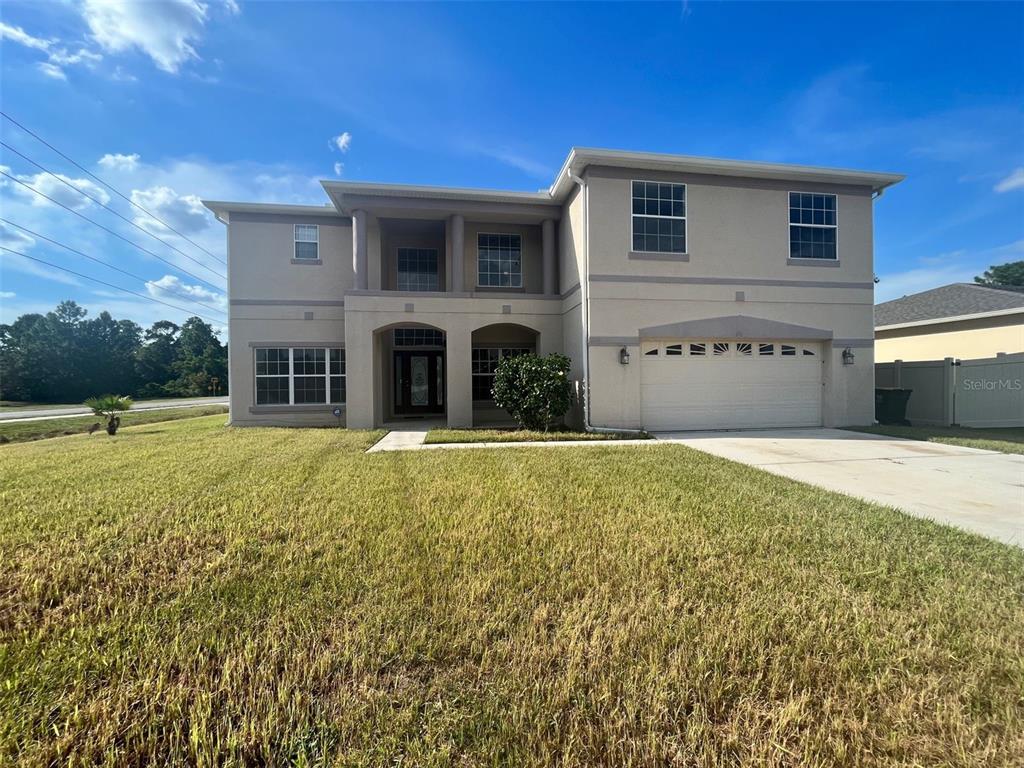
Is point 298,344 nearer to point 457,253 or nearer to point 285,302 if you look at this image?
point 285,302

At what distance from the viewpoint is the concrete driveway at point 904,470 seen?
174 inches

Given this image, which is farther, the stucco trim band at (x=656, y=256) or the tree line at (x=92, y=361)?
the tree line at (x=92, y=361)

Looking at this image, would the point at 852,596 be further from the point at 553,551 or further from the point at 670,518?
the point at 553,551

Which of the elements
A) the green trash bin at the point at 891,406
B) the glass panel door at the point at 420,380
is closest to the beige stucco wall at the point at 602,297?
the green trash bin at the point at 891,406

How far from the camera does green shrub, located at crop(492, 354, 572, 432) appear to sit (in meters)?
10.0

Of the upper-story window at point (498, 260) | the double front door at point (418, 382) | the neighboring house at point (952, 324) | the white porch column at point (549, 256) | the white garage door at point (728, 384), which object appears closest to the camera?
the white garage door at point (728, 384)

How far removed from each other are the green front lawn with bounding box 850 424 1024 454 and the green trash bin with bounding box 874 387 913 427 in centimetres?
111

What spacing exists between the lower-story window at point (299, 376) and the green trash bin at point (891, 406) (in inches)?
617

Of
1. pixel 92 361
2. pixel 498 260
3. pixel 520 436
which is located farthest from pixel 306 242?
pixel 92 361

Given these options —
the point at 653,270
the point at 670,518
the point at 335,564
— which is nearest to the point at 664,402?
the point at 653,270

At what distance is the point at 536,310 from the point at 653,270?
327cm

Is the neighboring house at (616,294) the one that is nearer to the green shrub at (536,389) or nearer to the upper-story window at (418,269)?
the green shrub at (536,389)

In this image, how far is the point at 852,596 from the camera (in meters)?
2.75

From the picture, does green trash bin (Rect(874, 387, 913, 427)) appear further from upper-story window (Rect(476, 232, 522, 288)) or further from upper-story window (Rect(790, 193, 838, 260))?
upper-story window (Rect(476, 232, 522, 288))
